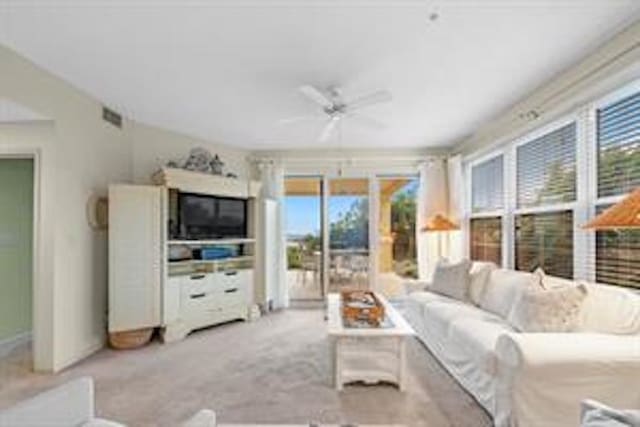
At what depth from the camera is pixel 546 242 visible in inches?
167

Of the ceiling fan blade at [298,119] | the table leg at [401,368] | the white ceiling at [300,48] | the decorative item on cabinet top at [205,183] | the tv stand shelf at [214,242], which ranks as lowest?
the table leg at [401,368]

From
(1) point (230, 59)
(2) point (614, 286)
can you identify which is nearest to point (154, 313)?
(1) point (230, 59)

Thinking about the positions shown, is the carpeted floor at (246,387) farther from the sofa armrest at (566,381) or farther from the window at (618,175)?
the window at (618,175)

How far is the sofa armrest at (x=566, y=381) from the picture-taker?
234 cm

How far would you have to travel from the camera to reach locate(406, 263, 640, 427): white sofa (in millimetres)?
2346

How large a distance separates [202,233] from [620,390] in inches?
179

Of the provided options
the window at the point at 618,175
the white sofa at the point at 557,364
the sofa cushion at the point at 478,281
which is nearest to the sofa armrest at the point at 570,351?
the white sofa at the point at 557,364

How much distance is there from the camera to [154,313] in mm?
4672

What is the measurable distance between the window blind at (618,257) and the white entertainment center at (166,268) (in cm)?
405

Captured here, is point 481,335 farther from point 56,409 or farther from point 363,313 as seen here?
point 56,409

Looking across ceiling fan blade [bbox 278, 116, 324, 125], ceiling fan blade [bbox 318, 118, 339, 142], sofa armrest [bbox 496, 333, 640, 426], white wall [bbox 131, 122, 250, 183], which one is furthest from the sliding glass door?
sofa armrest [bbox 496, 333, 640, 426]

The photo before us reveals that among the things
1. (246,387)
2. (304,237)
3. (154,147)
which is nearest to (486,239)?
(304,237)

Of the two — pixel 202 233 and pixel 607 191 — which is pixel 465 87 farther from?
pixel 202 233

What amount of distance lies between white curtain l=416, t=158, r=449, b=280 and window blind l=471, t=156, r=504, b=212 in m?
0.49
